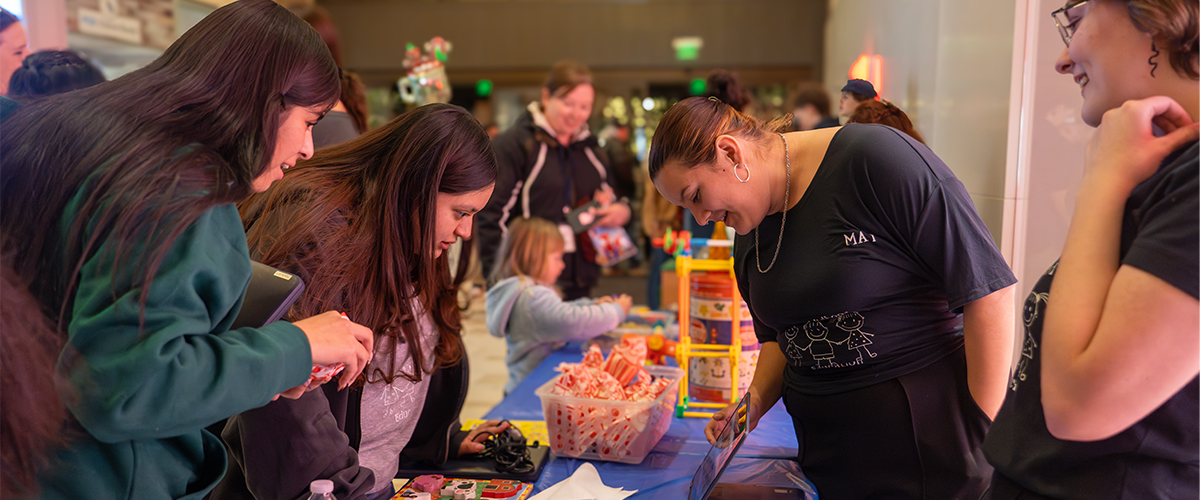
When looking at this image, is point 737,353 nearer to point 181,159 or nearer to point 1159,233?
point 1159,233

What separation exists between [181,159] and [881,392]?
1.13 m

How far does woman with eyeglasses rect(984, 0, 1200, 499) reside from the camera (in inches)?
29.0

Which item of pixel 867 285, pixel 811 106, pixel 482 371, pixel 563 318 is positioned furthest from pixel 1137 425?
pixel 482 371

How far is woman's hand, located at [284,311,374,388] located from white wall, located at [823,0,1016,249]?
152cm

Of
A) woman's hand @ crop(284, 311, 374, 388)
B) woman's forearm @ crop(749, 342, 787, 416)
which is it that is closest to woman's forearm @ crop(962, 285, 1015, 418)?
woman's forearm @ crop(749, 342, 787, 416)

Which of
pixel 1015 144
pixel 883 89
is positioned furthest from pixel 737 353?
pixel 883 89

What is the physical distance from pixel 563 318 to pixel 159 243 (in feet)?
6.41

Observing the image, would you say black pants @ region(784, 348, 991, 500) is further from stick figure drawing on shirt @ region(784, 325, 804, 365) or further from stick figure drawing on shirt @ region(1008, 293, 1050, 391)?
stick figure drawing on shirt @ region(1008, 293, 1050, 391)

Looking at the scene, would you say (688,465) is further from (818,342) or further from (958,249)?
A: (958,249)

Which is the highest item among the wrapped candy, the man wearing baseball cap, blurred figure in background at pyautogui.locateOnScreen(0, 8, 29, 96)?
blurred figure in background at pyautogui.locateOnScreen(0, 8, 29, 96)

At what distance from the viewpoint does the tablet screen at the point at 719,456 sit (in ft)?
4.56

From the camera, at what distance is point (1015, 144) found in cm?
180

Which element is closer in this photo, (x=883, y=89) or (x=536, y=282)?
(x=536, y=282)

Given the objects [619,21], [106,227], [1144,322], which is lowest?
[1144,322]
